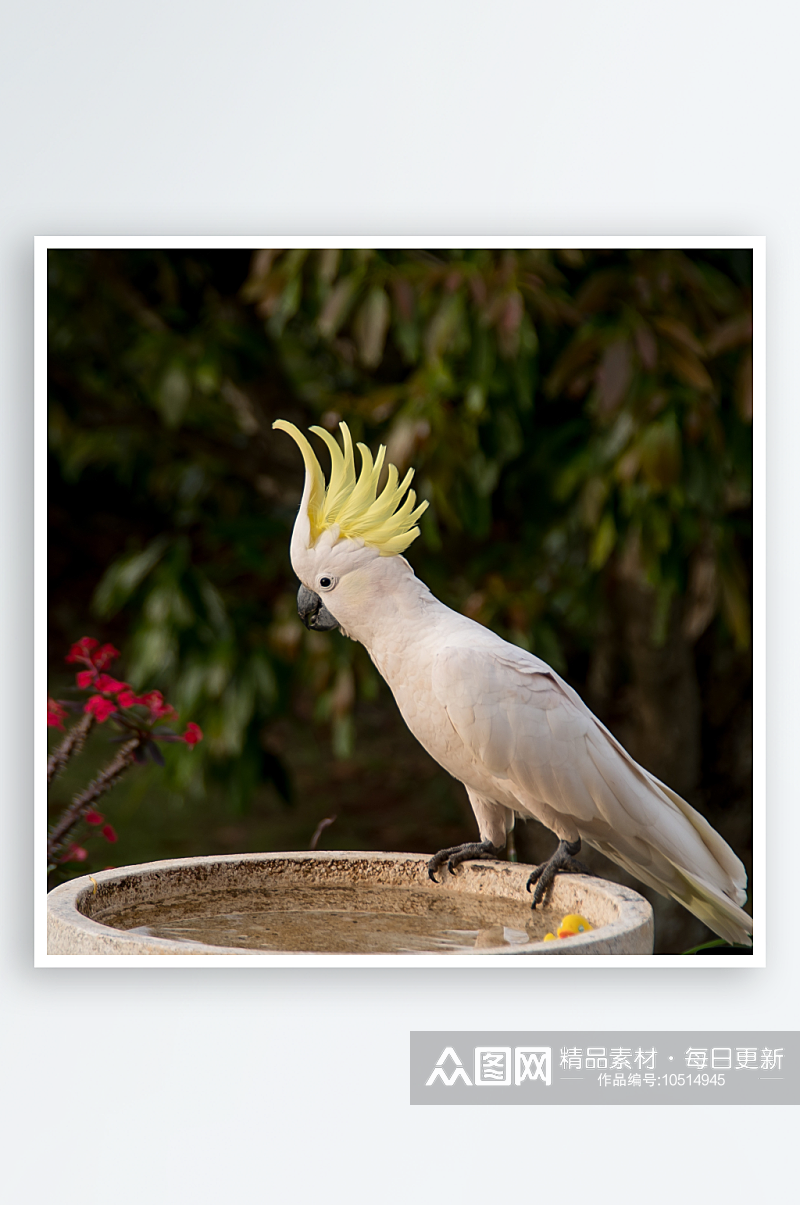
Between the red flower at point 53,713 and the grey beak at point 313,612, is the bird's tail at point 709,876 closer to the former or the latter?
the grey beak at point 313,612

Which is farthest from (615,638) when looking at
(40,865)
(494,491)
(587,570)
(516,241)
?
(40,865)

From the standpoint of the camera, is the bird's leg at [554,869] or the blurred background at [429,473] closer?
the bird's leg at [554,869]

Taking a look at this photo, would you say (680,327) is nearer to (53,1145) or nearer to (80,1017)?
(80,1017)


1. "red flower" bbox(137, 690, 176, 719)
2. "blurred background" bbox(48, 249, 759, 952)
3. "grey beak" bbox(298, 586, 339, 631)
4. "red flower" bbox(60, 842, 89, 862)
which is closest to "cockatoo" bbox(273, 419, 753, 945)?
"grey beak" bbox(298, 586, 339, 631)

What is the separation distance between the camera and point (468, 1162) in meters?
1.56

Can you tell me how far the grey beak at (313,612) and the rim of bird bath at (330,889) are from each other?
345 mm

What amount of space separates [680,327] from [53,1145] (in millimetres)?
1609

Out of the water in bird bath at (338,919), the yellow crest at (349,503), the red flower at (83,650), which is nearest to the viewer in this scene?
the water in bird bath at (338,919)

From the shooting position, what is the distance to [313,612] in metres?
1.59

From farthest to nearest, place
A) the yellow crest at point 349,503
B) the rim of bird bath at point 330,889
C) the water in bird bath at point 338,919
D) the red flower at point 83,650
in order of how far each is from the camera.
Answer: the red flower at point 83,650
the yellow crest at point 349,503
the water in bird bath at point 338,919
the rim of bird bath at point 330,889

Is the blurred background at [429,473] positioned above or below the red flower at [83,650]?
above

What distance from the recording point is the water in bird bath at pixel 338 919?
1.46 m

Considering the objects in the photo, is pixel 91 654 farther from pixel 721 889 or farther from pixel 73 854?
pixel 721 889

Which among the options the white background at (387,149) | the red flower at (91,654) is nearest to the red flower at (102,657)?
the red flower at (91,654)
